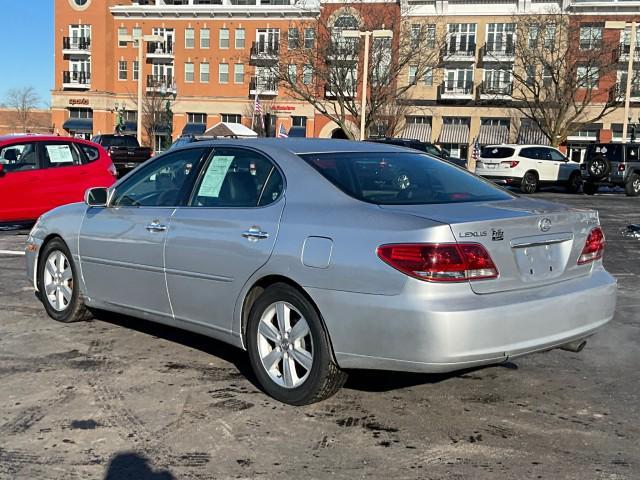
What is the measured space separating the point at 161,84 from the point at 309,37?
22571 millimetres

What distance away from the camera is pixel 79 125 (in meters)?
62.1

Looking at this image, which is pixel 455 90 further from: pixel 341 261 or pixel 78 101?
pixel 341 261

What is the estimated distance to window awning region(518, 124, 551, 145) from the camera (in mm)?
52219

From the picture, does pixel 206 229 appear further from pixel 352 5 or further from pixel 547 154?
pixel 352 5

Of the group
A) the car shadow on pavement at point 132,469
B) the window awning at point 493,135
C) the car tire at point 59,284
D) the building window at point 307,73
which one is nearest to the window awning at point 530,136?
the window awning at point 493,135

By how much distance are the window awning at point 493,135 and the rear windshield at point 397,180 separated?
49893mm

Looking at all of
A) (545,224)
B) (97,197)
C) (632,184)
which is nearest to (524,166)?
(632,184)

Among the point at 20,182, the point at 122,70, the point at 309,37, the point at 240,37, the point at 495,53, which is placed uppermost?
the point at 240,37

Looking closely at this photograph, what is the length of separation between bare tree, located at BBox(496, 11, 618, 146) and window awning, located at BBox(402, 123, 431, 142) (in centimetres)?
1040

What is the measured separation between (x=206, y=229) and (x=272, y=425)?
135 centimetres

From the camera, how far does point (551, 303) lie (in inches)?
153

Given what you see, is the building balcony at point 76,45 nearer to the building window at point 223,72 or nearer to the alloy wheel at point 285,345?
the building window at point 223,72

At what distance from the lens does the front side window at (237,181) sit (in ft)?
14.5

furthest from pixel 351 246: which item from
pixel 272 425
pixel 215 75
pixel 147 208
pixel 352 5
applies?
pixel 215 75
